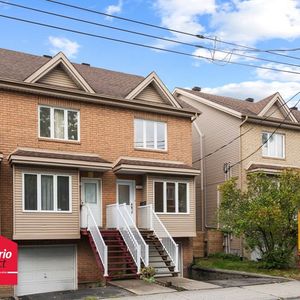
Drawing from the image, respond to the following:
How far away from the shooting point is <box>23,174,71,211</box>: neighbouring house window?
63.3 feet

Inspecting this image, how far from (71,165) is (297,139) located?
Result: 14.2 meters

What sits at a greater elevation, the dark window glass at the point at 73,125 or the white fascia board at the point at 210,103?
the white fascia board at the point at 210,103

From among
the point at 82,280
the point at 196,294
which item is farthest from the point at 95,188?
the point at 196,294

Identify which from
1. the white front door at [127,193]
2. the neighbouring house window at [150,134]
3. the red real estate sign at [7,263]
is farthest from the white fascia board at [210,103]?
the red real estate sign at [7,263]

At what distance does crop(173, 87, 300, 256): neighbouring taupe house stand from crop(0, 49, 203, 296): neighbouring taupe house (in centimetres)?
325

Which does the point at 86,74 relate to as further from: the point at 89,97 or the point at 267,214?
the point at 267,214

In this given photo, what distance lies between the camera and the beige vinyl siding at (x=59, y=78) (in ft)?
68.4

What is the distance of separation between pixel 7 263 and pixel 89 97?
11.2 meters

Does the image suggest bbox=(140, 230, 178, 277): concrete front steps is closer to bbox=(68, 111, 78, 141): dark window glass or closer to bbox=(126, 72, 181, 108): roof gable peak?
bbox=(68, 111, 78, 141): dark window glass

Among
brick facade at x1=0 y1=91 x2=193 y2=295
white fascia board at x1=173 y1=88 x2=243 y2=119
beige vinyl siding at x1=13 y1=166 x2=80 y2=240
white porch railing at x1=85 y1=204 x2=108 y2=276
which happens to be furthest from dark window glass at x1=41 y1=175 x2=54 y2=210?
white fascia board at x1=173 y1=88 x2=243 y2=119

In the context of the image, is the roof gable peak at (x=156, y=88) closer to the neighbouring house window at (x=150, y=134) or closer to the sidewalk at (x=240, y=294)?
the neighbouring house window at (x=150, y=134)

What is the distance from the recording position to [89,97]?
21453 millimetres

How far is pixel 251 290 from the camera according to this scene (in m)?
15.7

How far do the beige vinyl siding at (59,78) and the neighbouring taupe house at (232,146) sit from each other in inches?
258
